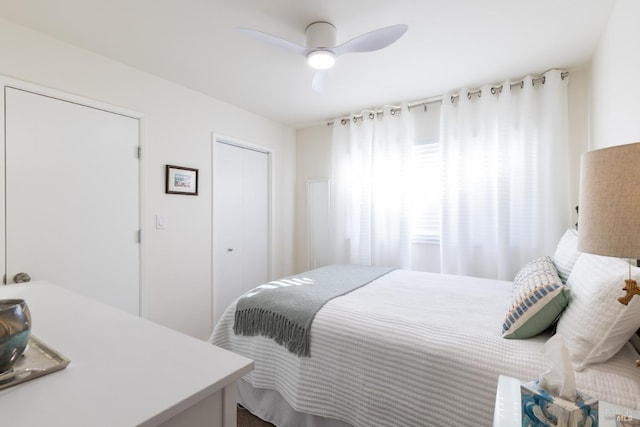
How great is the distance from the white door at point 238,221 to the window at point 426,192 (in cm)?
181

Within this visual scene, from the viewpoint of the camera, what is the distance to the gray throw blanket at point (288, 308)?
167 cm

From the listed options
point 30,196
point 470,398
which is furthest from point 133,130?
point 470,398

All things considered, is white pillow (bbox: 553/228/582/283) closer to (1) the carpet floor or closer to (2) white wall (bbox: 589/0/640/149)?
(2) white wall (bbox: 589/0/640/149)

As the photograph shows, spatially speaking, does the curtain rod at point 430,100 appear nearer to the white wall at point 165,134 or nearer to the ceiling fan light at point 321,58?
the white wall at point 165,134

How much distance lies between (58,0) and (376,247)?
10.3ft

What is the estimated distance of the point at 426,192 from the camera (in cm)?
314

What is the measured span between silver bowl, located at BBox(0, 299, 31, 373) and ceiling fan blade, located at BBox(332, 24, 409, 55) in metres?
1.82

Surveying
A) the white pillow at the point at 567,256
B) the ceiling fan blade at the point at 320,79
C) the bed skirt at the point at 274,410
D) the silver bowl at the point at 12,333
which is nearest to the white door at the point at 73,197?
the bed skirt at the point at 274,410

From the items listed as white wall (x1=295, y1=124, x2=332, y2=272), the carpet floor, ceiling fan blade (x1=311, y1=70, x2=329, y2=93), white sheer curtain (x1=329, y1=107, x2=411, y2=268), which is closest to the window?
white sheer curtain (x1=329, y1=107, x2=411, y2=268)

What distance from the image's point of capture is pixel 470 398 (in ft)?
3.90

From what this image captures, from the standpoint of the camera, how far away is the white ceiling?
1.71m

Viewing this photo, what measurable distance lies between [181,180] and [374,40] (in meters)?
2.03

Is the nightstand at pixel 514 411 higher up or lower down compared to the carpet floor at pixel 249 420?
higher up

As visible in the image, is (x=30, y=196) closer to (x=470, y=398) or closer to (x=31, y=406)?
(x=31, y=406)
